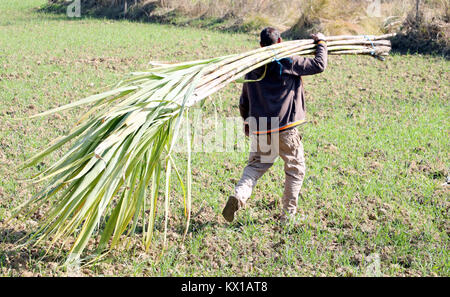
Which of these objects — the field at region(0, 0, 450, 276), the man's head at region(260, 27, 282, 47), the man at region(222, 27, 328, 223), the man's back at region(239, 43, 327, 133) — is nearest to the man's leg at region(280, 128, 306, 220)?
the man at region(222, 27, 328, 223)

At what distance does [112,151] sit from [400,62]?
8.34 meters

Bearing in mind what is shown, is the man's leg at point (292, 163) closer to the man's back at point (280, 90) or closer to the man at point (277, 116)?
the man at point (277, 116)

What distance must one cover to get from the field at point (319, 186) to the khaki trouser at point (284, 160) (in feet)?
0.95

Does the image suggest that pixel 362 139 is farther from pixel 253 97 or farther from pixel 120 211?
pixel 120 211

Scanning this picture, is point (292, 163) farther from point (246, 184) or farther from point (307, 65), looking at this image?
point (307, 65)

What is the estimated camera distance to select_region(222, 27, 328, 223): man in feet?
11.9

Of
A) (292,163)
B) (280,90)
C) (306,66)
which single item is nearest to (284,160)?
(292,163)

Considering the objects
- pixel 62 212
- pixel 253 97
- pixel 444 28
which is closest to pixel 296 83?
pixel 253 97

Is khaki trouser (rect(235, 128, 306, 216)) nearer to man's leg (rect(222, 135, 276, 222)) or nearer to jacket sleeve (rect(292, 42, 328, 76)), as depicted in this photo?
man's leg (rect(222, 135, 276, 222))

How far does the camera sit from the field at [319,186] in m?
3.35

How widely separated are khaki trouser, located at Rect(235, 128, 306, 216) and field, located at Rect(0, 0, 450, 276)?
29 centimetres

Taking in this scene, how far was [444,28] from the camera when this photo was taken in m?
10.5

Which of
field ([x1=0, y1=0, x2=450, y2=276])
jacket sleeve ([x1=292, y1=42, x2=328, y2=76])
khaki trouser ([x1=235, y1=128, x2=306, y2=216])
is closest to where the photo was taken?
field ([x1=0, y1=0, x2=450, y2=276])

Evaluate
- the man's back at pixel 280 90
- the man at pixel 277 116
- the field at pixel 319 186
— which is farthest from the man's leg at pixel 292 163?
the field at pixel 319 186
